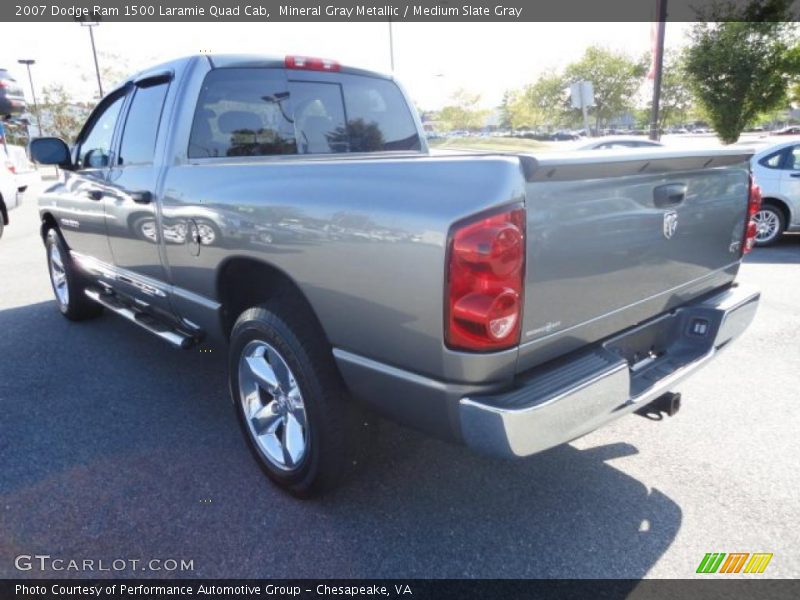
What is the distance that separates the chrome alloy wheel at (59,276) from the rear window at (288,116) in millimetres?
2879

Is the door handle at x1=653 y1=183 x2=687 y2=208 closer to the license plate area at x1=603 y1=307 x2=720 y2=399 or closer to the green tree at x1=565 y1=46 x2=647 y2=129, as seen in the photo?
the license plate area at x1=603 y1=307 x2=720 y2=399

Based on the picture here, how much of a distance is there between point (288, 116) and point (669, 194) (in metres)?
2.15

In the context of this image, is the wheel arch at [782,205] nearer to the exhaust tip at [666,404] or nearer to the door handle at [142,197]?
the exhaust tip at [666,404]

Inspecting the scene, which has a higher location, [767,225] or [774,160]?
[774,160]

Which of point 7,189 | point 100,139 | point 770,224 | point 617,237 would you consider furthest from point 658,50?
point 7,189

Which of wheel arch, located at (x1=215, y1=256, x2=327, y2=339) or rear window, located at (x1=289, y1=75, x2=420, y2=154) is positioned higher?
rear window, located at (x1=289, y1=75, x2=420, y2=154)

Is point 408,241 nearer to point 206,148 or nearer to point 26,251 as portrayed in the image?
point 206,148

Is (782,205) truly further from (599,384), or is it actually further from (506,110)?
(506,110)

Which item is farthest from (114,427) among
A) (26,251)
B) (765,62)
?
(765,62)

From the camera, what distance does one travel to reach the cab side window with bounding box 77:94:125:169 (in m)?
4.05

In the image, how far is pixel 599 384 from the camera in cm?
199

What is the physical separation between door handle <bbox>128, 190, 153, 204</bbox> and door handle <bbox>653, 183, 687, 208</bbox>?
254cm

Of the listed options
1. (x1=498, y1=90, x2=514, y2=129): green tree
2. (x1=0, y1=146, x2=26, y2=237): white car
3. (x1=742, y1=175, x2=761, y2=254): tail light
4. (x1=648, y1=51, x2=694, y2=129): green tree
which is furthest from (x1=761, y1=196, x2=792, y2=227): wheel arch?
(x1=498, y1=90, x2=514, y2=129): green tree

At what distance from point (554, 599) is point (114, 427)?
256 centimetres
